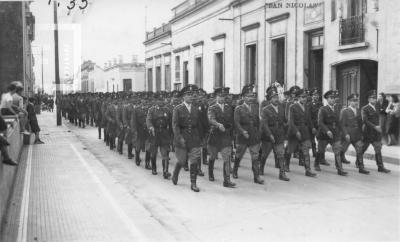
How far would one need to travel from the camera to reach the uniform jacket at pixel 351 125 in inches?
404

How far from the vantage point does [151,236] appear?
233 inches

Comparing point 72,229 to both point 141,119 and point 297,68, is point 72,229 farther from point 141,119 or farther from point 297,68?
point 297,68

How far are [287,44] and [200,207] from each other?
14.1 m

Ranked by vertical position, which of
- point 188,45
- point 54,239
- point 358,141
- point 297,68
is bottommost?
point 54,239

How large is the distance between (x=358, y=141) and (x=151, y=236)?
573 cm

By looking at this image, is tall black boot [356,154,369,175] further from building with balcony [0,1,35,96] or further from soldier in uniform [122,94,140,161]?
building with balcony [0,1,35,96]

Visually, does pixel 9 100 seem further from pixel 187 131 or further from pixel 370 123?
pixel 370 123

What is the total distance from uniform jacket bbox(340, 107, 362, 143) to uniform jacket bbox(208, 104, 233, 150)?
7.87 feet

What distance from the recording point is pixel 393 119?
14367mm

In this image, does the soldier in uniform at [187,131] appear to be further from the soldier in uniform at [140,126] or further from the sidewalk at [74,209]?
the soldier in uniform at [140,126]

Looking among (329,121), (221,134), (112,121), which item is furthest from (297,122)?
(112,121)

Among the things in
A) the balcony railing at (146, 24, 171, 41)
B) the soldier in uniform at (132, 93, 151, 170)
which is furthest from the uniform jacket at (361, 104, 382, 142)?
the balcony railing at (146, 24, 171, 41)

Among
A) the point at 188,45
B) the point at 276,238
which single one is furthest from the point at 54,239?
the point at 188,45

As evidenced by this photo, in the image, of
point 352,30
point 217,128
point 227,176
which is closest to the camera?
point 227,176
